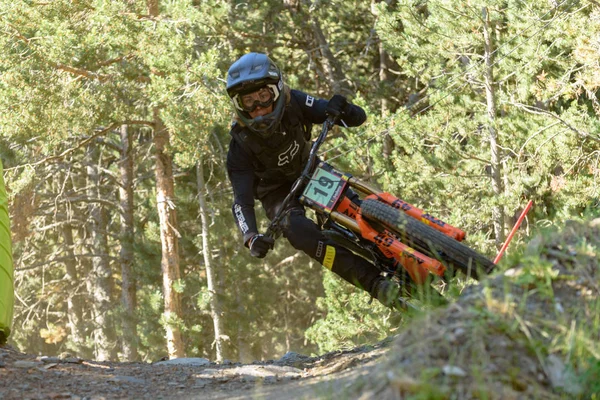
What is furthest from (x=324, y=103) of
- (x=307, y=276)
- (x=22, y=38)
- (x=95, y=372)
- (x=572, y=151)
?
(x=307, y=276)

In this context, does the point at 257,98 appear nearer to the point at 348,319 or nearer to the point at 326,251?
the point at 326,251

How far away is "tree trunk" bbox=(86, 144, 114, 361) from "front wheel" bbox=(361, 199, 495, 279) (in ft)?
59.6

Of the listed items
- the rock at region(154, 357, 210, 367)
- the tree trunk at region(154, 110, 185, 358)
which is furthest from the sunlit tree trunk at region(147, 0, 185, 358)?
the rock at region(154, 357, 210, 367)

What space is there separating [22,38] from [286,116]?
31.8 ft

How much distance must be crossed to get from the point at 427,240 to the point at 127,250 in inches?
724

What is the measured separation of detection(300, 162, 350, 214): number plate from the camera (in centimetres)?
653

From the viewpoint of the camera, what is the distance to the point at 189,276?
78.5 ft

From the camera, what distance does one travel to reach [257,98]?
6496 millimetres

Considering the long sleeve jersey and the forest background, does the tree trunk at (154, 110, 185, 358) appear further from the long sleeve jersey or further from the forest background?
the long sleeve jersey

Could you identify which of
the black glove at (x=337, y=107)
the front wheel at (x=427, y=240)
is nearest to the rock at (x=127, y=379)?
the front wheel at (x=427, y=240)

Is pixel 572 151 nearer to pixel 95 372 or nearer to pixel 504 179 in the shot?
pixel 504 179

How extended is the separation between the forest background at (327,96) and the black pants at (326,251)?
2.84 metres

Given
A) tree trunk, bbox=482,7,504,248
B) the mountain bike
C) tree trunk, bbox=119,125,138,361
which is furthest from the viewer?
tree trunk, bbox=119,125,138,361

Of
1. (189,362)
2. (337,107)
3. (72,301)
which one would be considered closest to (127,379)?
(189,362)
